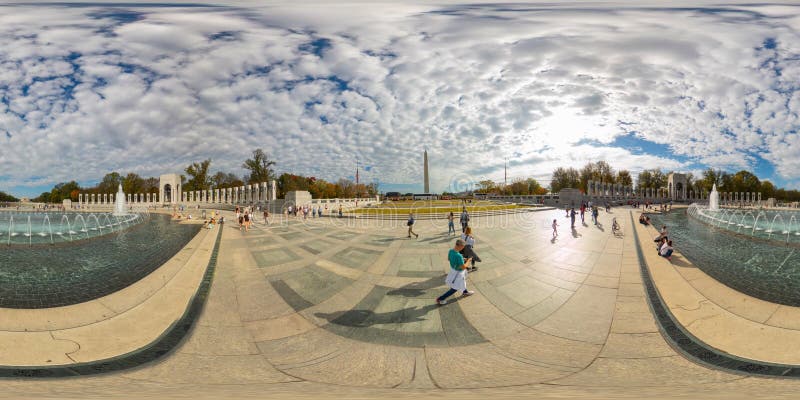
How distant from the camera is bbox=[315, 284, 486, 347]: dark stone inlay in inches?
119

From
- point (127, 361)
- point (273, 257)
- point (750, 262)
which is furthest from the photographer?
point (750, 262)

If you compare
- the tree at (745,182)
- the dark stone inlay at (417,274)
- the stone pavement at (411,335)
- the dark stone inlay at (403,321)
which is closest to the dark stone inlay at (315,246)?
the stone pavement at (411,335)

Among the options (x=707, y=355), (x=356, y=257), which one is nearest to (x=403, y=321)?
(x=356, y=257)

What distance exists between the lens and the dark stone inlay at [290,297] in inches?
137

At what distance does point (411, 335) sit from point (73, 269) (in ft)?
27.9

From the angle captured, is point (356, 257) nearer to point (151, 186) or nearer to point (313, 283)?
point (313, 283)

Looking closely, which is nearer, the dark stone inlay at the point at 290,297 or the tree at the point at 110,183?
the dark stone inlay at the point at 290,297

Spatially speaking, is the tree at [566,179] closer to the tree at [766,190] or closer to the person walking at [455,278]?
the tree at [766,190]

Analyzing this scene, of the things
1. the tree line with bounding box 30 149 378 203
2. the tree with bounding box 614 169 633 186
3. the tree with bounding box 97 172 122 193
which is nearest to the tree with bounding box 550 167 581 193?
the tree with bounding box 614 169 633 186

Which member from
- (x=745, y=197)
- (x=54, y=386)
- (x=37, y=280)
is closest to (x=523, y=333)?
(x=54, y=386)

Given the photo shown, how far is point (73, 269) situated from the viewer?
6.34 m

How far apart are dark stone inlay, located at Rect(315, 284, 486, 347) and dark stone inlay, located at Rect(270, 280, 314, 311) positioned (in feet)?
0.84

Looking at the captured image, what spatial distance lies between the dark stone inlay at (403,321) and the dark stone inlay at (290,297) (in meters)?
0.26

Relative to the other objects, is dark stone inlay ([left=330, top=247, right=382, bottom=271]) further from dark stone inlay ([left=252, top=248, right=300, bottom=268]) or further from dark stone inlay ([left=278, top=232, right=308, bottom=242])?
dark stone inlay ([left=278, top=232, right=308, bottom=242])
